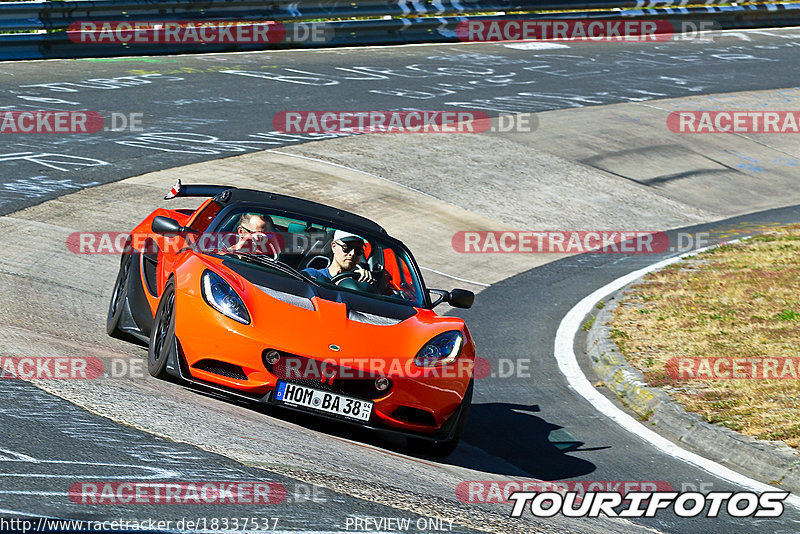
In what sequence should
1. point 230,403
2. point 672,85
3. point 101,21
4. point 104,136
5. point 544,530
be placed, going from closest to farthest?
point 544,530
point 230,403
point 104,136
point 101,21
point 672,85

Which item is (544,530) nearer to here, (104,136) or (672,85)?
(104,136)

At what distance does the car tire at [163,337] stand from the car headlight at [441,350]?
5.11 ft

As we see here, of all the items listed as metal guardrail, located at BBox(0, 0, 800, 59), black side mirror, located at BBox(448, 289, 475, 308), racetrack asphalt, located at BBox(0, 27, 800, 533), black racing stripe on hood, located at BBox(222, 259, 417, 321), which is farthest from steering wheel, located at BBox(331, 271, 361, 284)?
metal guardrail, located at BBox(0, 0, 800, 59)

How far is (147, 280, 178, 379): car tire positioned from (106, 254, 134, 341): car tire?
956 mm

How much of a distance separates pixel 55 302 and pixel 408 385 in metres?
3.88

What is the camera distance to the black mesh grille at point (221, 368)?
6.88 meters

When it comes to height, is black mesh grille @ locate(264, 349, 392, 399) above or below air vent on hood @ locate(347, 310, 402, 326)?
below

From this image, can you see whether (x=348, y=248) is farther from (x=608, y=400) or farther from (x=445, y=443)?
(x=608, y=400)

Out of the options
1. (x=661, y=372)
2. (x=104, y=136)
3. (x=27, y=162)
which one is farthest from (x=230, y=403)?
(x=104, y=136)

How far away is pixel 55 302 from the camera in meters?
9.48

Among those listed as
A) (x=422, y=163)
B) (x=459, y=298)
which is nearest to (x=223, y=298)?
(x=459, y=298)

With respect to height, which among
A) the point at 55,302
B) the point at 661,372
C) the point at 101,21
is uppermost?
the point at 101,21

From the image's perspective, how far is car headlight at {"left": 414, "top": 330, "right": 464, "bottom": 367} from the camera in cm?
720

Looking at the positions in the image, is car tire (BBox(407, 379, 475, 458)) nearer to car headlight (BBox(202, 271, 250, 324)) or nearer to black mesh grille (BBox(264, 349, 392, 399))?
black mesh grille (BBox(264, 349, 392, 399))
